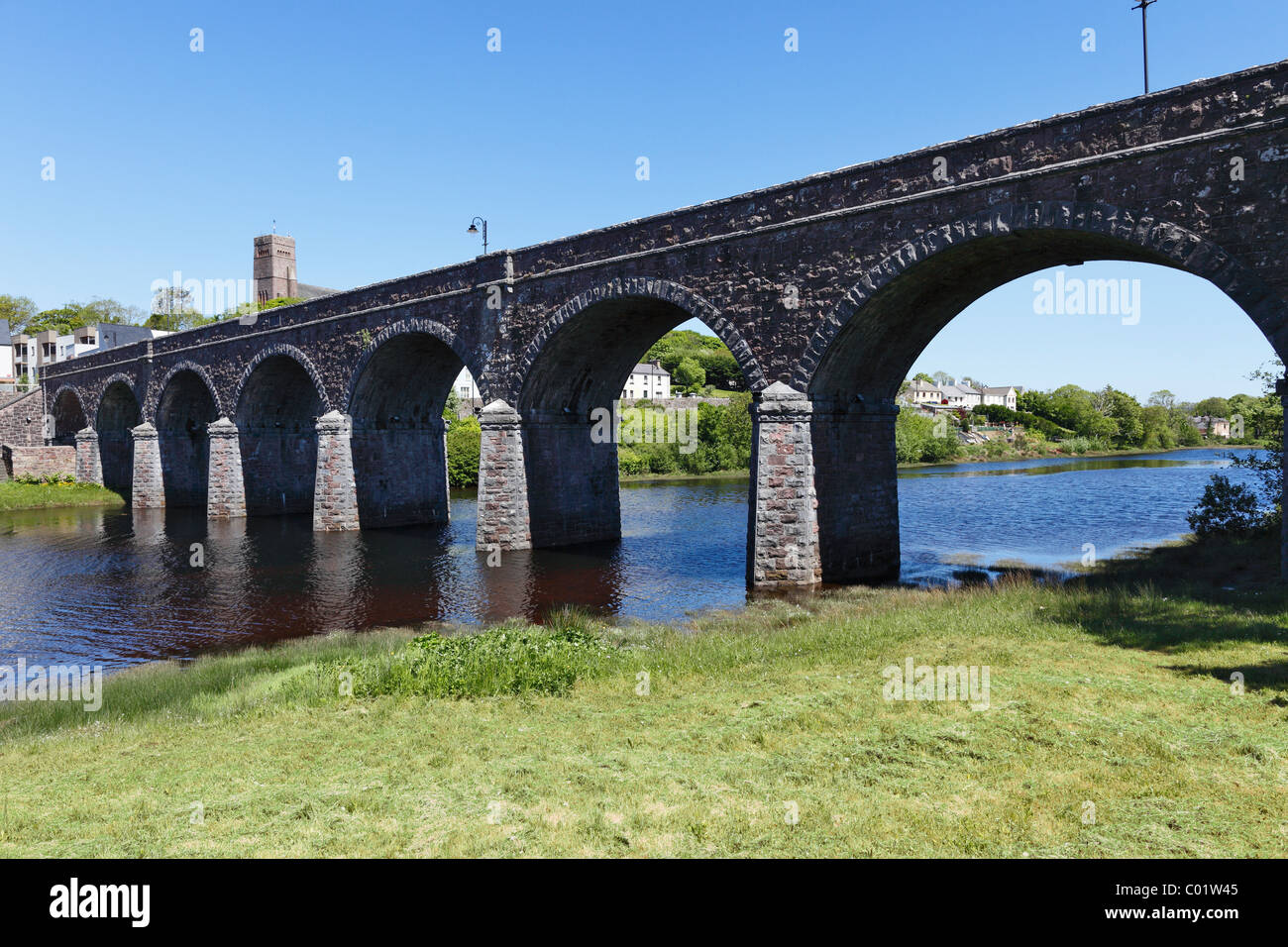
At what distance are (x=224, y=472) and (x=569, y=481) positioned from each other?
2117 centimetres

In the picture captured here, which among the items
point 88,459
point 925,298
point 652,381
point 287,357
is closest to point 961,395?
point 652,381

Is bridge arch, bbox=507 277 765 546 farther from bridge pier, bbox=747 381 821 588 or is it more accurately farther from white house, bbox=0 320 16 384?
white house, bbox=0 320 16 384

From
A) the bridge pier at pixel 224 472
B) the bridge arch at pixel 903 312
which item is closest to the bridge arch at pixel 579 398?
the bridge arch at pixel 903 312

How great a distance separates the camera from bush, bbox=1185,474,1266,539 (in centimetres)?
2130

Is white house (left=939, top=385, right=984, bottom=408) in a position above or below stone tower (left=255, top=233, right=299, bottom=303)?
below

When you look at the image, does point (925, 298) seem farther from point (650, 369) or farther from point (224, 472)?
point (650, 369)

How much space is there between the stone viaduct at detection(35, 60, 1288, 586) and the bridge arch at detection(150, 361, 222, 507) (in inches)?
437

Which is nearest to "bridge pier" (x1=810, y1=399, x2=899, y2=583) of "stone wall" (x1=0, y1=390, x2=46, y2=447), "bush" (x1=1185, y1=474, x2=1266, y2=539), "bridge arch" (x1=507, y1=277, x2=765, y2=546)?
"bridge arch" (x1=507, y1=277, x2=765, y2=546)

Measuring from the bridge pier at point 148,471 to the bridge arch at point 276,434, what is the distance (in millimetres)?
10818

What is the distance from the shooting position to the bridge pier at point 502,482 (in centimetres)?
2705
